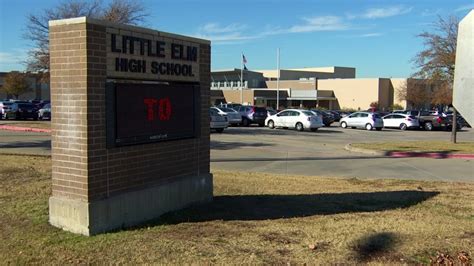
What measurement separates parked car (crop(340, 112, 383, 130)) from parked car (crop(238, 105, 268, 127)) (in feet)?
24.5

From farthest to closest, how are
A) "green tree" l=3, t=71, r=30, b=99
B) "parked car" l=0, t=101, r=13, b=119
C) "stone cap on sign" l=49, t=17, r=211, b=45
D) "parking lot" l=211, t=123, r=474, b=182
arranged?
"green tree" l=3, t=71, r=30, b=99, "parked car" l=0, t=101, r=13, b=119, "parking lot" l=211, t=123, r=474, b=182, "stone cap on sign" l=49, t=17, r=211, b=45

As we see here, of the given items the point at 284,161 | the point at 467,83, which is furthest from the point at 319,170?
the point at 467,83

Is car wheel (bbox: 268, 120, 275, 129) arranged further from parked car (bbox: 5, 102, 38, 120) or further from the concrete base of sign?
the concrete base of sign

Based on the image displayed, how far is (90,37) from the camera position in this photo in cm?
582

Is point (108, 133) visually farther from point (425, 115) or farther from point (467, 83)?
point (425, 115)

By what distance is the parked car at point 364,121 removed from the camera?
135ft

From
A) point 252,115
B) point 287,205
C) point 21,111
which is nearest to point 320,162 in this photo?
point 287,205

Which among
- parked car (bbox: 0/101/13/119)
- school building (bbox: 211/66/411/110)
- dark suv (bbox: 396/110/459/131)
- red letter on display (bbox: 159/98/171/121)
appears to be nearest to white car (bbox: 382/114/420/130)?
dark suv (bbox: 396/110/459/131)

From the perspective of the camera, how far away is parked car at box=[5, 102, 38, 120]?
150 ft

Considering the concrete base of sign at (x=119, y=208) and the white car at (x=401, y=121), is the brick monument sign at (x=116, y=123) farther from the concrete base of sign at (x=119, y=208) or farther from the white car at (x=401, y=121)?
the white car at (x=401, y=121)

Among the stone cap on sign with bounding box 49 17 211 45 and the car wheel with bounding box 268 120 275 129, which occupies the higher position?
the stone cap on sign with bounding box 49 17 211 45

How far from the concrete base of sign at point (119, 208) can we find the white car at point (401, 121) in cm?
3806

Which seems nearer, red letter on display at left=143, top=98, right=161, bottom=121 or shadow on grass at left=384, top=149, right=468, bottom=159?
red letter on display at left=143, top=98, right=161, bottom=121

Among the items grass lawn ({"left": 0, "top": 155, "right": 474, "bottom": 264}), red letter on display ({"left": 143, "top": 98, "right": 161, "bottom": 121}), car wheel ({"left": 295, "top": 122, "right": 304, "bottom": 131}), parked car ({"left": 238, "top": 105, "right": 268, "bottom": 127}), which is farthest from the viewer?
parked car ({"left": 238, "top": 105, "right": 268, "bottom": 127})
